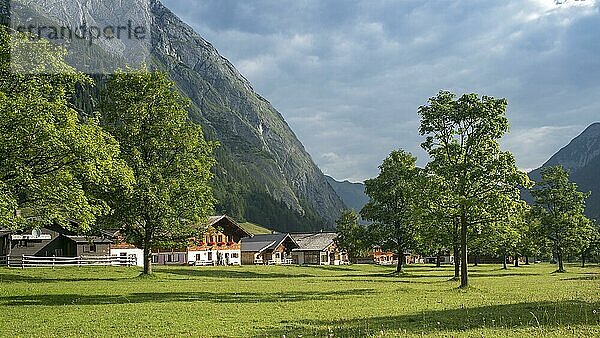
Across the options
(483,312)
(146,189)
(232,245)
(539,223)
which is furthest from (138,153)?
(232,245)

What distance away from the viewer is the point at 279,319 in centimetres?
2152

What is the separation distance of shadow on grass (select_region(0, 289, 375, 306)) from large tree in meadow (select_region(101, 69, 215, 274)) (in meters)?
12.7

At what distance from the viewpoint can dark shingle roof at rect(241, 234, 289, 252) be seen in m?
134

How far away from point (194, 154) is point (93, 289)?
15.8 m

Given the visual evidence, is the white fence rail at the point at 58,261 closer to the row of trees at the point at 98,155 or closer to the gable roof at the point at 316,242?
the row of trees at the point at 98,155

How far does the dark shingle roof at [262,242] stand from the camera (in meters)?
134

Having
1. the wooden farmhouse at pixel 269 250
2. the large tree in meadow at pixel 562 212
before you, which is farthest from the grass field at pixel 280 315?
the wooden farmhouse at pixel 269 250

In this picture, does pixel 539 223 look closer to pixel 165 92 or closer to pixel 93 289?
pixel 165 92

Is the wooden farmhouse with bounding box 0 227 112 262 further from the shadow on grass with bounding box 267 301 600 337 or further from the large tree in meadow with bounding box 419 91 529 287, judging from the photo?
the shadow on grass with bounding box 267 301 600 337

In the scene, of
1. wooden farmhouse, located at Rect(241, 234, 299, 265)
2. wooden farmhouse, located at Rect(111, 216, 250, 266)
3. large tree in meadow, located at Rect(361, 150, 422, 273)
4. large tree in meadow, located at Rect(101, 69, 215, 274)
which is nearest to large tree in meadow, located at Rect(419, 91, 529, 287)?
large tree in meadow, located at Rect(101, 69, 215, 274)

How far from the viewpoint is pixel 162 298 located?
3058 cm

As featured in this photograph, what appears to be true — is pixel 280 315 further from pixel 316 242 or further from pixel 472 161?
pixel 316 242

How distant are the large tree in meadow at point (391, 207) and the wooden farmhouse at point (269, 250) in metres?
57.0

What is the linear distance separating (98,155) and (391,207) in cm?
4819
